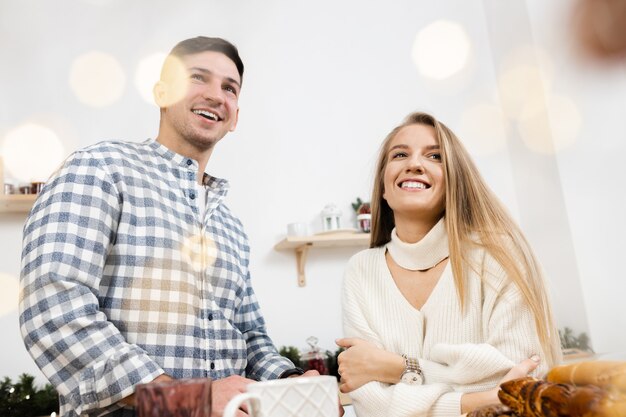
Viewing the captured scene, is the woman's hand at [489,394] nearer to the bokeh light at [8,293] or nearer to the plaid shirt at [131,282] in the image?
the plaid shirt at [131,282]

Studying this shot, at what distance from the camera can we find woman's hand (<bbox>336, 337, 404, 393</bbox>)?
97 centimetres

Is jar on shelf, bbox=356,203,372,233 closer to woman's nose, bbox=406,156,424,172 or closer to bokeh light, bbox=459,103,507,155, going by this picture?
bokeh light, bbox=459,103,507,155

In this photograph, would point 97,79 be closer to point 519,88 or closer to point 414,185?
point 414,185

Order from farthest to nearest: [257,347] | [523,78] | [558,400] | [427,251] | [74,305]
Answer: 1. [523,78]
2. [257,347]
3. [427,251]
4. [74,305]
5. [558,400]

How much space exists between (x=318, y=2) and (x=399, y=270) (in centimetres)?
176

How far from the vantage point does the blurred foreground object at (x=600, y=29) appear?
0.14m

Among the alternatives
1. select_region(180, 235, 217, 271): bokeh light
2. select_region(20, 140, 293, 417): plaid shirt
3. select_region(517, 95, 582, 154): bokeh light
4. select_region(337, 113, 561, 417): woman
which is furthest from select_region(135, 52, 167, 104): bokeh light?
select_region(517, 95, 582, 154): bokeh light

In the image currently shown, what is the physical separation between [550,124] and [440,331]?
1.60m

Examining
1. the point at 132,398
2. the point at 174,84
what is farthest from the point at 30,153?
the point at 132,398

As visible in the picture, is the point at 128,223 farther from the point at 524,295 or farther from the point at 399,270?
the point at 524,295

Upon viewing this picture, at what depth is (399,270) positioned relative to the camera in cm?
123

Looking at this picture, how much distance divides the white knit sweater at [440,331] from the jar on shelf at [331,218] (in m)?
0.89

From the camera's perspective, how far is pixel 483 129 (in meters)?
2.65

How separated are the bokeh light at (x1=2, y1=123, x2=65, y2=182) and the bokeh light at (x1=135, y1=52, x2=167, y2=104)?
0.41m
